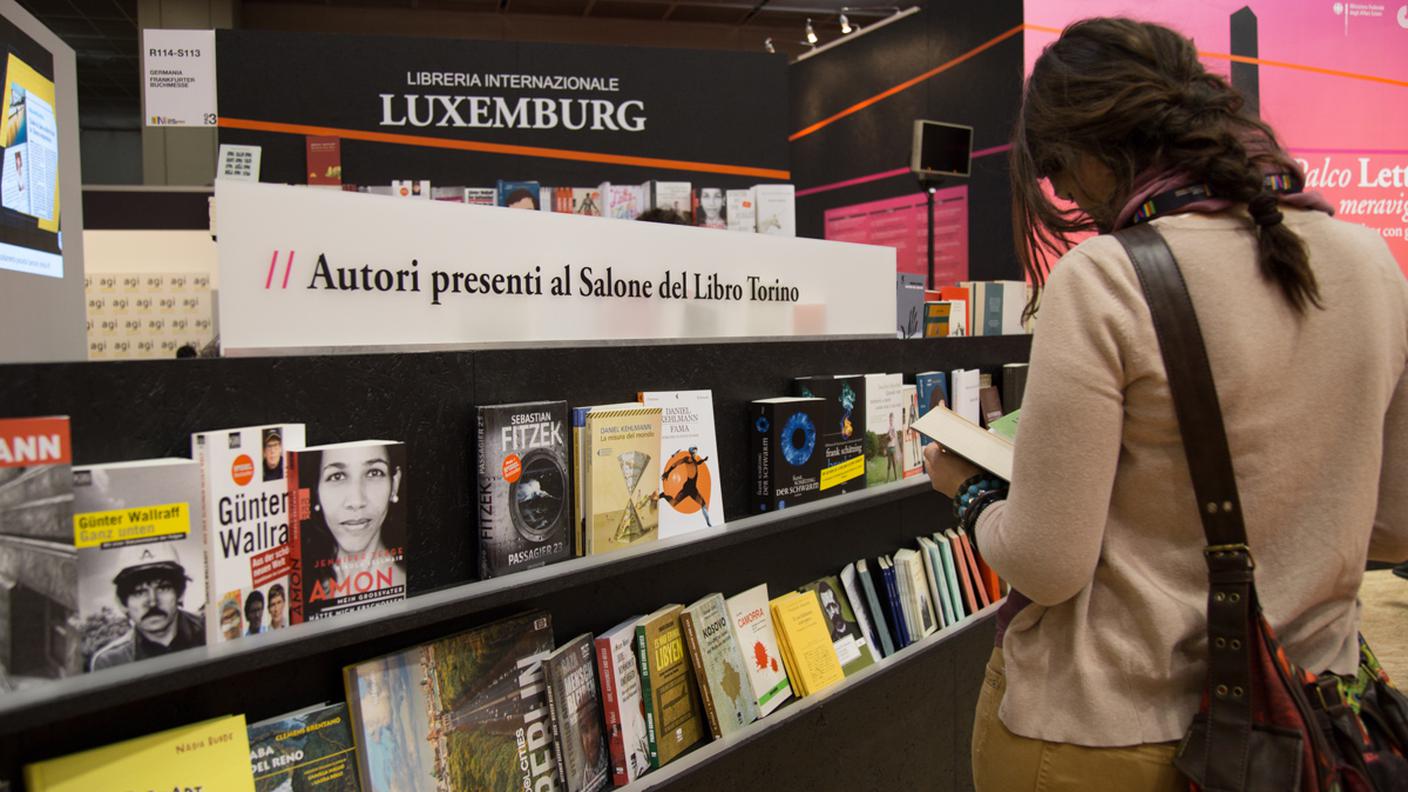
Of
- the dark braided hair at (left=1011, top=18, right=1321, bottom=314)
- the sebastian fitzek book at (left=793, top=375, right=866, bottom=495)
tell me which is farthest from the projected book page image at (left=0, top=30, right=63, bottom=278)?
the dark braided hair at (left=1011, top=18, right=1321, bottom=314)

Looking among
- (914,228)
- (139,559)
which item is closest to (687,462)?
(139,559)

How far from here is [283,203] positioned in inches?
57.8

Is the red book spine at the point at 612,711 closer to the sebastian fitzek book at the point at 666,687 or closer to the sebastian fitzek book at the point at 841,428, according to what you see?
the sebastian fitzek book at the point at 666,687

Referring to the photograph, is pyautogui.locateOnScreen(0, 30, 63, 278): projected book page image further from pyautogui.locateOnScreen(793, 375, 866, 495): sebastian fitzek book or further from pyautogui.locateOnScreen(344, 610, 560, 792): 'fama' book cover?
pyautogui.locateOnScreen(793, 375, 866, 495): sebastian fitzek book

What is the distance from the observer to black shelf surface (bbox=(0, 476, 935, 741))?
3.45 ft

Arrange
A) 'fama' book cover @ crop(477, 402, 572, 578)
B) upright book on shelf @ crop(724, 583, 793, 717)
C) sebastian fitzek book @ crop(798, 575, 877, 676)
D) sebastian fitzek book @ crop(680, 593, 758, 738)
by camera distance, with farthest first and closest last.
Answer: sebastian fitzek book @ crop(798, 575, 877, 676), upright book on shelf @ crop(724, 583, 793, 717), sebastian fitzek book @ crop(680, 593, 758, 738), 'fama' book cover @ crop(477, 402, 572, 578)

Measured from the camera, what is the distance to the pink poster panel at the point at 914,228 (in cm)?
626

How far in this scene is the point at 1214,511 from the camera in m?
1.08

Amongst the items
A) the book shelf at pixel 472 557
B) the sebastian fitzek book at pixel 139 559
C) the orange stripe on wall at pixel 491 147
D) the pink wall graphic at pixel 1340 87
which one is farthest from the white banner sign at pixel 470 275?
the pink wall graphic at pixel 1340 87

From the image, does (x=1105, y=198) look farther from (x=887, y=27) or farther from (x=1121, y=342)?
(x=887, y=27)

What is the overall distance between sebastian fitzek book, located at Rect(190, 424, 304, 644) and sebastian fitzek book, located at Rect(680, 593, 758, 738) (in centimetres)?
92

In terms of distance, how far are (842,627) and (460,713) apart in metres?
1.25

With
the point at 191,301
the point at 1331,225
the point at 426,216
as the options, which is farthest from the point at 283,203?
the point at 191,301

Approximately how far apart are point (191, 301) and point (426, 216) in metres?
5.35
